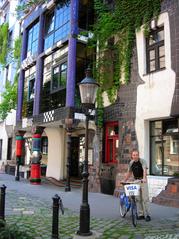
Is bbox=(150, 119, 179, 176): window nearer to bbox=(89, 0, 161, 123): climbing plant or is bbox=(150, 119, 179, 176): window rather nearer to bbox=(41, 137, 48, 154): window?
bbox=(89, 0, 161, 123): climbing plant

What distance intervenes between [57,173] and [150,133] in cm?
809

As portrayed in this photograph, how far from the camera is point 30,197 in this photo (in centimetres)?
1271

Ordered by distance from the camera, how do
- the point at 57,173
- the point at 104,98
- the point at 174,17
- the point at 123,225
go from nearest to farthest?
the point at 123,225
the point at 174,17
the point at 104,98
the point at 57,173

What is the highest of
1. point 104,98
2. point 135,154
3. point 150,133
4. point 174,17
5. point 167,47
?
point 174,17

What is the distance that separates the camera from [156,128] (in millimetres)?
12445

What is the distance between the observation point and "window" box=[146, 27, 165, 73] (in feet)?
40.6

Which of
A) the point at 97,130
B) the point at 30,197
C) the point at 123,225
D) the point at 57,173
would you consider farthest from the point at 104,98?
the point at 123,225

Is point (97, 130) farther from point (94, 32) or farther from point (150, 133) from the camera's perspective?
point (94, 32)

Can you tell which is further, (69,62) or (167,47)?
(69,62)

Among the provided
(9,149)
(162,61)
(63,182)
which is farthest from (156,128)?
(9,149)

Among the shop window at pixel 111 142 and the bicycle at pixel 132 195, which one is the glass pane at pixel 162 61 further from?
the bicycle at pixel 132 195

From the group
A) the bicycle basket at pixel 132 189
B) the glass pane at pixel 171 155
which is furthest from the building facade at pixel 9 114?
the bicycle basket at pixel 132 189

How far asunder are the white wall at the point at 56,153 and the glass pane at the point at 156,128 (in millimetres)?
7724

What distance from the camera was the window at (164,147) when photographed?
1163cm
